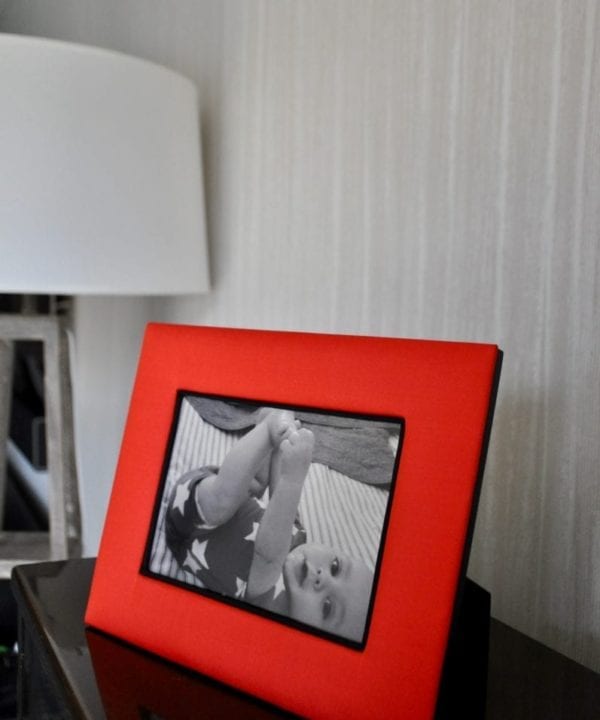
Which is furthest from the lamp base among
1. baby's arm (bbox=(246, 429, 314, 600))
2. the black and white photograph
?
baby's arm (bbox=(246, 429, 314, 600))

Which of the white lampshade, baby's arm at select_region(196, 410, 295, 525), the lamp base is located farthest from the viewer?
the lamp base

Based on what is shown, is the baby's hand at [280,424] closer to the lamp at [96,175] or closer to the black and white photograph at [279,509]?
the black and white photograph at [279,509]

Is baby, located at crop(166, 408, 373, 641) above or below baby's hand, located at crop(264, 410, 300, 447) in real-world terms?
below

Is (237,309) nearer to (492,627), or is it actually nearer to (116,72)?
(116,72)

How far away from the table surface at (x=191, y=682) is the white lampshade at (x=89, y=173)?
0.40m

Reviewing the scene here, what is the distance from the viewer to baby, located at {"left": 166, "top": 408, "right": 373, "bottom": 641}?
500mm

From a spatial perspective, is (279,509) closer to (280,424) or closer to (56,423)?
(280,424)

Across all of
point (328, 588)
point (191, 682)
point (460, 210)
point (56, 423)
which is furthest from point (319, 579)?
point (56, 423)

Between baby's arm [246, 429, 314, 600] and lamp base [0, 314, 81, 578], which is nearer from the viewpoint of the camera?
baby's arm [246, 429, 314, 600]

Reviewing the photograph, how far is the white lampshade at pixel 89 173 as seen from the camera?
0.87 meters

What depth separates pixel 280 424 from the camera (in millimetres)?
561

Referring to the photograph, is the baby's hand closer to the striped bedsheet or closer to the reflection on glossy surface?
the striped bedsheet


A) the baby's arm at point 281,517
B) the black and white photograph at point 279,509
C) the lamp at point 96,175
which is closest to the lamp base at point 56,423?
the lamp at point 96,175

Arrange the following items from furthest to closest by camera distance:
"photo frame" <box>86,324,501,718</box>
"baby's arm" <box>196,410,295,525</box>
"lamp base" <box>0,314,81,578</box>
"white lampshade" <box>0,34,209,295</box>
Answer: "lamp base" <box>0,314,81,578</box> → "white lampshade" <box>0,34,209,295</box> → "baby's arm" <box>196,410,295,525</box> → "photo frame" <box>86,324,501,718</box>
